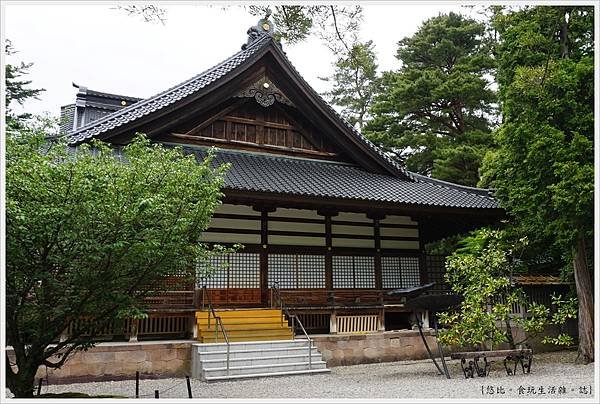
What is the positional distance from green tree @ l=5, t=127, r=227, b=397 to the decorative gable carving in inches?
332

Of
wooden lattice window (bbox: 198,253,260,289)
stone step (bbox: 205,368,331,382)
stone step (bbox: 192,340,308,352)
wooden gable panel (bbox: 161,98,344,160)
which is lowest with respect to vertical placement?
stone step (bbox: 205,368,331,382)

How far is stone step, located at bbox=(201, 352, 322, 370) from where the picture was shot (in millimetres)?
10836

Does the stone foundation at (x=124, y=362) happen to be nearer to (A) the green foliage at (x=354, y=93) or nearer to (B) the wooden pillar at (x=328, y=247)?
(B) the wooden pillar at (x=328, y=247)

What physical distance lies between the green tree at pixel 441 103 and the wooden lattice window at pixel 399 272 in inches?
393

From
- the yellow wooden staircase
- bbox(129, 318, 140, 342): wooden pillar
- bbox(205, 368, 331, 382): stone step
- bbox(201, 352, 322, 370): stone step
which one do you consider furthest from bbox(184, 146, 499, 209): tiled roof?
bbox(205, 368, 331, 382): stone step

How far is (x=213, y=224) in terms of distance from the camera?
13953 mm

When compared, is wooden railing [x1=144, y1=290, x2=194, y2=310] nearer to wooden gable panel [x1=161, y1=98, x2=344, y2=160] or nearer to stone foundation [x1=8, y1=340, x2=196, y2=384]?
stone foundation [x1=8, y1=340, x2=196, y2=384]

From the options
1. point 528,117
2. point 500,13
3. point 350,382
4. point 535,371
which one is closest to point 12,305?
point 350,382

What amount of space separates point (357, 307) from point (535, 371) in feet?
14.0

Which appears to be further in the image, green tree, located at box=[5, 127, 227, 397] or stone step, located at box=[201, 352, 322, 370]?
stone step, located at box=[201, 352, 322, 370]

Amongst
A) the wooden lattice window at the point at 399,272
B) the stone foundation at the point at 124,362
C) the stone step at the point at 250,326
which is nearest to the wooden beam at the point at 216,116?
the stone step at the point at 250,326

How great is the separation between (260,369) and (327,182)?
5.52m

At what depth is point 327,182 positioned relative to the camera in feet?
47.9

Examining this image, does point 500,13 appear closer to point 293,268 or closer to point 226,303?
point 293,268
